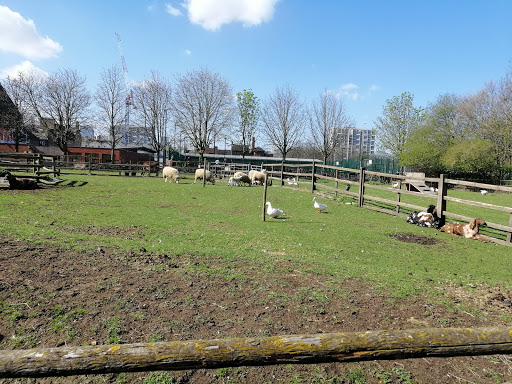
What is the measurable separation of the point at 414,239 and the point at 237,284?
237 inches

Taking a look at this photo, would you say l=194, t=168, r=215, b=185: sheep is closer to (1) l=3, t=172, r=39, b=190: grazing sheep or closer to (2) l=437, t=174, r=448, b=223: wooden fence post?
(1) l=3, t=172, r=39, b=190: grazing sheep

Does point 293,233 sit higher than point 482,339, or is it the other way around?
point 482,339

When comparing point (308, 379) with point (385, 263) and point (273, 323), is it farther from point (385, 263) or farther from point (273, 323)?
point (385, 263)

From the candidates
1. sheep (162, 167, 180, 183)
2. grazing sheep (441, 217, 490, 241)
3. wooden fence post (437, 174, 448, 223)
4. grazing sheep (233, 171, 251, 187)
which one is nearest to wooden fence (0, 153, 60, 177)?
sheep (162, 167, 180, 183)

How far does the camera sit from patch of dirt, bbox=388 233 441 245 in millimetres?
8266

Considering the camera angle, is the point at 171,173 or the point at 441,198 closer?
the point at 441,198

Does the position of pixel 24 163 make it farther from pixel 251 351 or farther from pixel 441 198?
pixel 251 351

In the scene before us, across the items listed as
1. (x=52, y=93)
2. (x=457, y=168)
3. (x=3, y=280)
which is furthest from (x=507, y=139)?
(x=52, y=93)

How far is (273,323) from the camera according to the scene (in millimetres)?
3445

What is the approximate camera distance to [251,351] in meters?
1.67

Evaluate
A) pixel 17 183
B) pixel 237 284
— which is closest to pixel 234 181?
pixel 17 183

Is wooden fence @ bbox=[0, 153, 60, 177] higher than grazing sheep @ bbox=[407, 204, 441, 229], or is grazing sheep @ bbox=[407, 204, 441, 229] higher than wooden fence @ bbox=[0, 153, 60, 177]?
wooden fence @ bbox=[0, 153, 60, 177]

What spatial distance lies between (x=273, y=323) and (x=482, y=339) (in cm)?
205

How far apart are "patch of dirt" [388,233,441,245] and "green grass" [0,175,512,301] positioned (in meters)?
0.27
